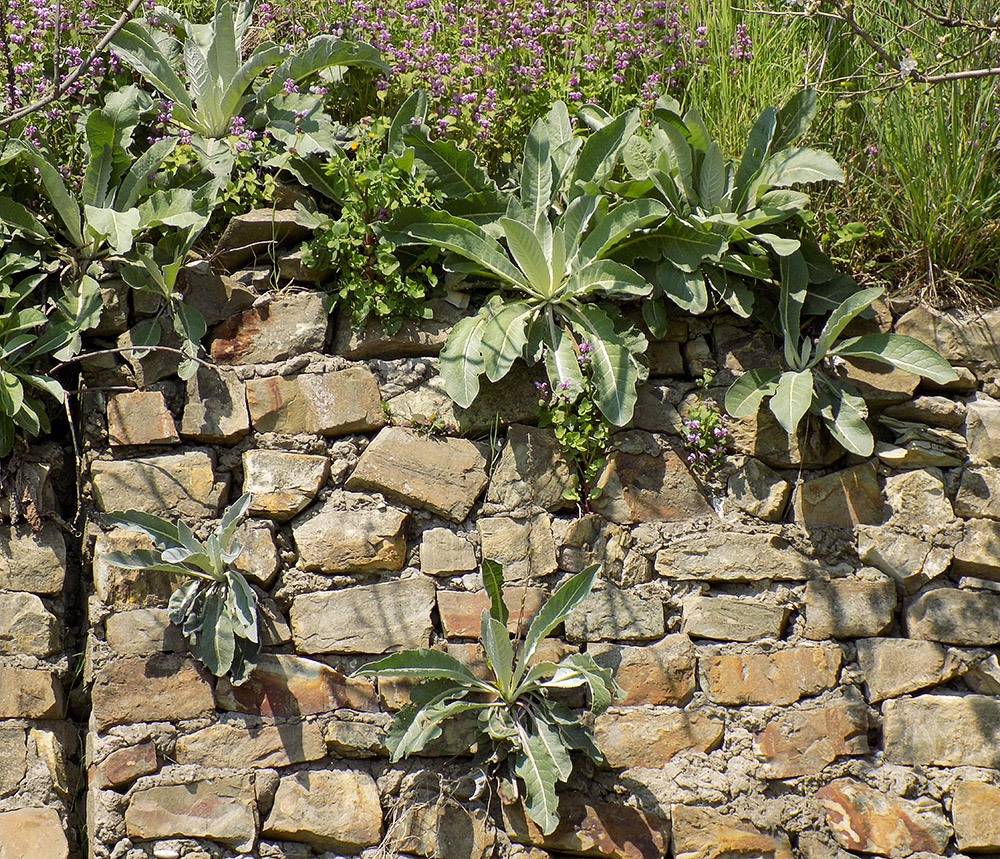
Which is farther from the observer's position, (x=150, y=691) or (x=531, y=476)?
(x=531, y=476)

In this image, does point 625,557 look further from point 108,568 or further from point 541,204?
point 108,568

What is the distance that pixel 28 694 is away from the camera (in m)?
2.78

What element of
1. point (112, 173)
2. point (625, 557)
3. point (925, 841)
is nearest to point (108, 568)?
point (112, 173)

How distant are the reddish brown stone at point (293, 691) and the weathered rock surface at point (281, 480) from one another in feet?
1.47

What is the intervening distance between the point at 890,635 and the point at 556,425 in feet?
4.09

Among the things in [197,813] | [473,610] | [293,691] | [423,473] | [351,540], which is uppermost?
[423,473]

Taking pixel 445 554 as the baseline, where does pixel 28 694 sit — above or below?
below

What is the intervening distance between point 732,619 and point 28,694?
2096mm

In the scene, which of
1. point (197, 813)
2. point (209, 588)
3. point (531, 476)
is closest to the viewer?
point (197, 813)

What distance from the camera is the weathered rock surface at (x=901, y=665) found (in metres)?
3.00

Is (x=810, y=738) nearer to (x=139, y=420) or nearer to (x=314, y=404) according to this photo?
(x=314, y=404)

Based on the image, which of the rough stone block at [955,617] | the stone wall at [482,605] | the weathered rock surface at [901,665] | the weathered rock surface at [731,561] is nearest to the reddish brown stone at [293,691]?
the stone wall at [482,605]

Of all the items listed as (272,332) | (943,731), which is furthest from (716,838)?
(272,332)

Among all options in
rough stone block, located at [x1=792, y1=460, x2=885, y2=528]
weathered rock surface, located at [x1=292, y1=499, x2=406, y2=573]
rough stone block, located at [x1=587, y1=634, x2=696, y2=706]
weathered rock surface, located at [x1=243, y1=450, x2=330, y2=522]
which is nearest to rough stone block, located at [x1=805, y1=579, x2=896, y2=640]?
rough stone block, located at [x1=792, y1=460, x2=885, y2=528]
